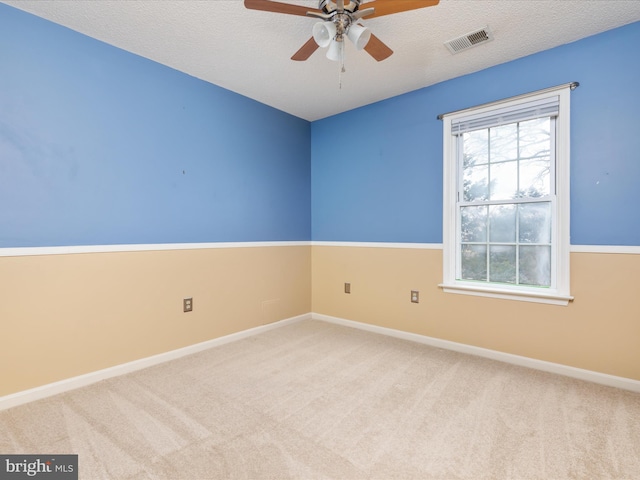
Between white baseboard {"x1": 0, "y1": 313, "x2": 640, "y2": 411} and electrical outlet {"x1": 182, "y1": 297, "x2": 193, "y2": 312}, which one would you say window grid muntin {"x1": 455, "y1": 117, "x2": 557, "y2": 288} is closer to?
white baseboard {"x1": 0, "y1": 313, "x2": 640, "y2": 411}

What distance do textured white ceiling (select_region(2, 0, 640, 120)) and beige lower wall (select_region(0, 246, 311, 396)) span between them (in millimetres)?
1651

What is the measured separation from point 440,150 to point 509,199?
78cm

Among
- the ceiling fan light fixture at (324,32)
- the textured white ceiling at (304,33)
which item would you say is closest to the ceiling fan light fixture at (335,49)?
the ceiling fan light fixture at (324,32)

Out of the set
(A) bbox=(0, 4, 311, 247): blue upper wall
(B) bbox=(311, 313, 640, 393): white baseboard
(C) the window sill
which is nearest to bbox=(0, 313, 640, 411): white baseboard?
(B) bbox=(311, 313, 640, 393): white baseboard

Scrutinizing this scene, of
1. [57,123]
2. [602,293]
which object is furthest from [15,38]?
[602,293]

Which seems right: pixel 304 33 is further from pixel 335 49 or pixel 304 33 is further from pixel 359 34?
pixel 359 34

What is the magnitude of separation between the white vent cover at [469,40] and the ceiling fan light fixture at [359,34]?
0.95 meters

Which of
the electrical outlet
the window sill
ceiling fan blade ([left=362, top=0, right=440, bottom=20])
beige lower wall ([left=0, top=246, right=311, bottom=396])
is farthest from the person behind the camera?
the electrical outlet

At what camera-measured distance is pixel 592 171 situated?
235 centimetres

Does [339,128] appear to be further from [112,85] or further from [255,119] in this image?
[112,85]

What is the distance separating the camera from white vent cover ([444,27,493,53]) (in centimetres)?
228

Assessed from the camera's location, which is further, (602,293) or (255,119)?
(255,119)

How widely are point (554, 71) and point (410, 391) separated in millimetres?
2718

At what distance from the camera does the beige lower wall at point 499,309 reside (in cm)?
227
